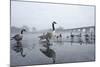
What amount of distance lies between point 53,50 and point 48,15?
1.58 feet

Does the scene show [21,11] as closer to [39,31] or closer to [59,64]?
[39,31]

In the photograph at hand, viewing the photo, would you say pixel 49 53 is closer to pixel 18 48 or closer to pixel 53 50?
pixel 53 50

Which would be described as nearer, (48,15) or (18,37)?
(18,37)

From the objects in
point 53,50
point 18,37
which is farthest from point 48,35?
point 18,37

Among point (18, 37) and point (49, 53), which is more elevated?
point (18, 37)

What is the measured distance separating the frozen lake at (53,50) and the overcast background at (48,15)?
0.61 feet

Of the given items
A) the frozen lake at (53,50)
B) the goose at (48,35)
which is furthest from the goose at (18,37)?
the goose at (48,35)

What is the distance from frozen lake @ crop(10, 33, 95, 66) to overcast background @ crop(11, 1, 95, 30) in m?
0.19

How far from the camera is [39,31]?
2.47 m

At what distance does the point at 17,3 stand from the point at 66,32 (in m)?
0.78

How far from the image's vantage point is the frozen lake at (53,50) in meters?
2.39

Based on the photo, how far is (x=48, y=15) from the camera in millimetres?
2514
